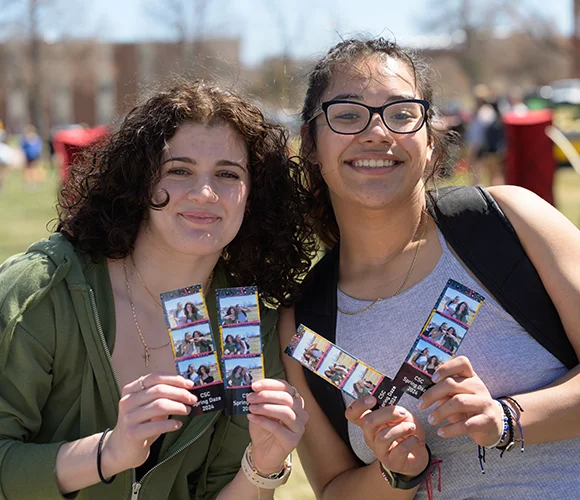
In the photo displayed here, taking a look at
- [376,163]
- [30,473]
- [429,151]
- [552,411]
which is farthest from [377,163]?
[30,473]

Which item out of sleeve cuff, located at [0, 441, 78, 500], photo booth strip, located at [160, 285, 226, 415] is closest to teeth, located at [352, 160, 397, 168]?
photo booth strip, located at [160, 285, 226, 415]

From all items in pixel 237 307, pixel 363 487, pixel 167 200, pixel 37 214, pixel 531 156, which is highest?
pixel 167 200

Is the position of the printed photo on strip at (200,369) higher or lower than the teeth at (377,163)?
lower

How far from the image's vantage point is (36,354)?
2.31 meters

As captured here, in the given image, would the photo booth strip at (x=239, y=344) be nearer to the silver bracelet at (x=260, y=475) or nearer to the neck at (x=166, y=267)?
the silver bracelet at (x=260, y=475)

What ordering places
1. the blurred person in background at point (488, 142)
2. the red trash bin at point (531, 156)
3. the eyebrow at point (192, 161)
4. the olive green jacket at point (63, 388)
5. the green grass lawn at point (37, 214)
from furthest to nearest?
1. the blurred person in background at point (488, 142)
2. the red trash bin at point (531, 156)
3. the green grass lawn at point (37, 214)
4. the eyebrow at point (192, 161)
5. the olive green jacket at point (63, 388)

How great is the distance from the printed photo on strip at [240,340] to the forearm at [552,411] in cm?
80

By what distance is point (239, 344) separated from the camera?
227 centimetres

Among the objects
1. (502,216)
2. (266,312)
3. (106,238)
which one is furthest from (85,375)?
(502,216)

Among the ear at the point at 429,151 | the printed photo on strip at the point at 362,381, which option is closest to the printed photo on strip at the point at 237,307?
the printed photo on strip at the point at 362,381

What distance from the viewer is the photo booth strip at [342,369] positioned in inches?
87.3

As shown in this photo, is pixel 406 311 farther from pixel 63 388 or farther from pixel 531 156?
pixel 531 156

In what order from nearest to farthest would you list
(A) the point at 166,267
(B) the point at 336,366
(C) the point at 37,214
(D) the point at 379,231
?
(B) the point at 336,366, (A) the point at 166,267, (D) the point at 379,231, (C) the point at 37,214

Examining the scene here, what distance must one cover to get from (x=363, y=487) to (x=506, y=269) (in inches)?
33.6
